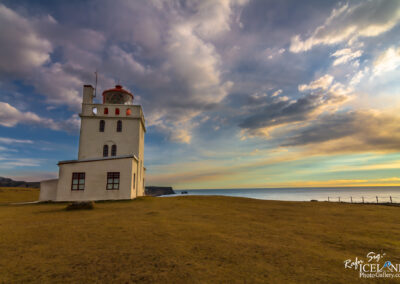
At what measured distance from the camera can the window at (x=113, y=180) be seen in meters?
20.7

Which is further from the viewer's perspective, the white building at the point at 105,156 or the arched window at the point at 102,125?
the arched window at the point at 102,125

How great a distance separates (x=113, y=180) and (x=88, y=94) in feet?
45.1

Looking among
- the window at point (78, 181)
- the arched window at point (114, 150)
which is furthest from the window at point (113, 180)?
the arched window at point (114, 150)

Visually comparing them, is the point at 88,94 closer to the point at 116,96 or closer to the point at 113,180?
the point at 116,96

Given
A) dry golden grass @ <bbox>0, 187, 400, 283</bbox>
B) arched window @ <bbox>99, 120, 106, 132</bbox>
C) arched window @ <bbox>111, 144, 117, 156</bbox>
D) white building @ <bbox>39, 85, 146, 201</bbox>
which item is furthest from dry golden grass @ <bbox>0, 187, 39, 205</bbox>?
dry golden grass @ <bbox>0, 187, 400, 283</bbox>

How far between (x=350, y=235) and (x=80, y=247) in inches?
383

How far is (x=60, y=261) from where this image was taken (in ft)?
16.7

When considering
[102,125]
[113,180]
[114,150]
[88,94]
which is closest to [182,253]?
[113,180]

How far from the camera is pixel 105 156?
26.0 meters

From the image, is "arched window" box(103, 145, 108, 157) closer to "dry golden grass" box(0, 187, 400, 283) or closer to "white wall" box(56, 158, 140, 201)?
"white wall" box(56, 158, 140, 201)

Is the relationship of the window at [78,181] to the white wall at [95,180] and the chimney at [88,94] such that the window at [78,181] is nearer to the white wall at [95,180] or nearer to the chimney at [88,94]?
the white wall at [95,180]

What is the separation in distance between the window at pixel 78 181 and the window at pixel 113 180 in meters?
2.49

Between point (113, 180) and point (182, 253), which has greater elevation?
point (113, 180)

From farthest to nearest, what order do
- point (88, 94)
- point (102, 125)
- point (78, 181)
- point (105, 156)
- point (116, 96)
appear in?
1. point (116, 96)
2. point (88, 94)
3. point (102, 125)
4. point (105, 156)
5. point (78, 181)
